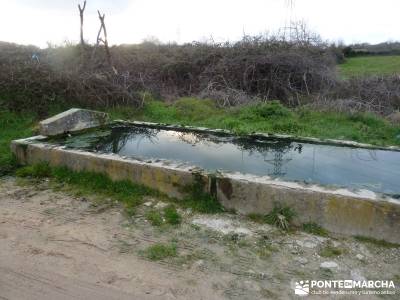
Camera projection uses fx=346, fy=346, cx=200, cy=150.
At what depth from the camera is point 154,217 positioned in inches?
139

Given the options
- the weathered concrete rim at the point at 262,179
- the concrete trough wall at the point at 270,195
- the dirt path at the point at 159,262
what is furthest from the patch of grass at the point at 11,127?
the dirt path at the point at 159,262

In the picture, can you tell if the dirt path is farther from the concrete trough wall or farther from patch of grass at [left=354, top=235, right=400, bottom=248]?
the concrete trough wall

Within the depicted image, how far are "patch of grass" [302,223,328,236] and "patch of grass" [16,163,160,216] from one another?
65.2 inches

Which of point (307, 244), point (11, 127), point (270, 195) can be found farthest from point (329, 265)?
point (11, 127)

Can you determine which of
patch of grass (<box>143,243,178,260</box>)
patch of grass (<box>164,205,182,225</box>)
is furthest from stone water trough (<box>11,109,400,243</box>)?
patch of grass (<box>143,243,178,260</box>)

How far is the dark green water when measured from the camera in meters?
4.02

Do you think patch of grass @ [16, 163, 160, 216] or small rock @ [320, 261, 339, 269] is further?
patch of grass @ [16, 163, 160, 216]

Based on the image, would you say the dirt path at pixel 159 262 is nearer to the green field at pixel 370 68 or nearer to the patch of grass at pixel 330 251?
the patch of grass at pixel 330 251

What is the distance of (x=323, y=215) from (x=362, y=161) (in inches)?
63.9

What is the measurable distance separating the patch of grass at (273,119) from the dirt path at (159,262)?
10.6 ft

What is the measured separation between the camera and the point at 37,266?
9.07 feet

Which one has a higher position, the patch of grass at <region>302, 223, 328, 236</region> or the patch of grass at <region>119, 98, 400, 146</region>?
the patch of grass at <region>119, 98, 400, 146</region>

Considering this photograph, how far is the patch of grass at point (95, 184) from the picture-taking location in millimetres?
3979

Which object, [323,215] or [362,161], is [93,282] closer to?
[323,215]
